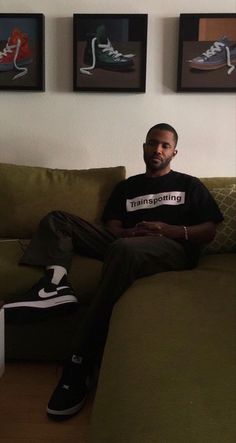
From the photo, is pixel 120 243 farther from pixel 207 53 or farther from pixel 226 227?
pixel 207 53

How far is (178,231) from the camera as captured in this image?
1998 mm

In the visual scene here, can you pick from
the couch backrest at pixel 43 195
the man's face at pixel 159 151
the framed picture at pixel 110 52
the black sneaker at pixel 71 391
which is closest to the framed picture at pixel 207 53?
the framed picture at pixel 110 52

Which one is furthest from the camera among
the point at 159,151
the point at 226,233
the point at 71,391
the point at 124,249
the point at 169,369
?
the point at 159,151

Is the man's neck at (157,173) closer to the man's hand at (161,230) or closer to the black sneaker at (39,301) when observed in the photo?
the man's hand at (161,230)

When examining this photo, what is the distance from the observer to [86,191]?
2.39m

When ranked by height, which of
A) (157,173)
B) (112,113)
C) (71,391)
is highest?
(112,113)

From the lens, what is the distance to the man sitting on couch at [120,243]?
1604mm

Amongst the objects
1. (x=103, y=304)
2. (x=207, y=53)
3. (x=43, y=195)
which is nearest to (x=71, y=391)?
(x=103, y=304)

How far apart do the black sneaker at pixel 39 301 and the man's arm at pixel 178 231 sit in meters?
0.45

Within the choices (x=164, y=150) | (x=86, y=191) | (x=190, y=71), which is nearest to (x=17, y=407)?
(x=86, y=191)

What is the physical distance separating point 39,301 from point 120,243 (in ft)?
1.31

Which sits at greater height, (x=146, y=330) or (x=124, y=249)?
(x=124, y=249)

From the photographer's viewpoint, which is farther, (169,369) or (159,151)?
(159,151)

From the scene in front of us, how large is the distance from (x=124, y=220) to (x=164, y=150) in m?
0.41
